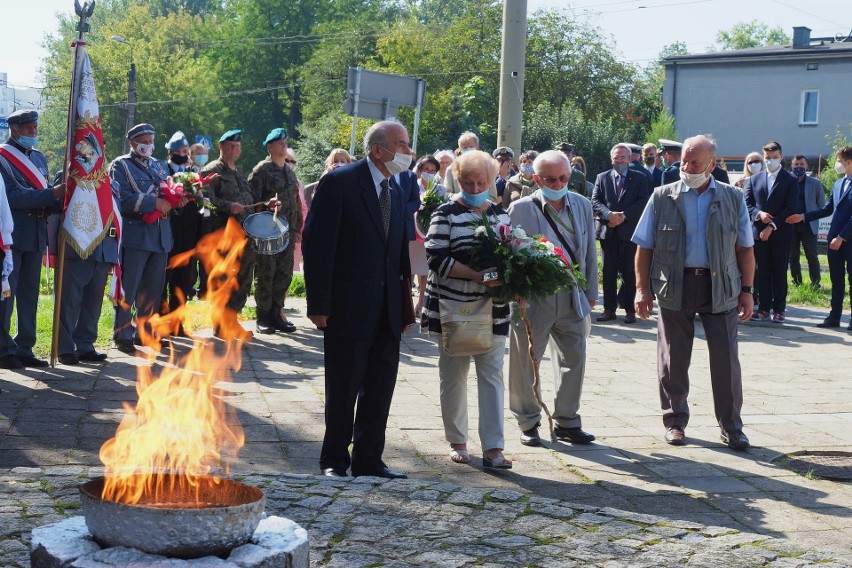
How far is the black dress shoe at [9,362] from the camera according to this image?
32.5 ft

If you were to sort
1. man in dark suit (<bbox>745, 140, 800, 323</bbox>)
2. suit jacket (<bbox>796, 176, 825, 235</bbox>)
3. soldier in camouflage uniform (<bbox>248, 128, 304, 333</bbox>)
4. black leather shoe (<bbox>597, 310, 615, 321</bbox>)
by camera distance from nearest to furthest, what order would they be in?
soldier in camouflage uniform (<bbox>248, 128, 304, 333</bbox>), black leather shoe (<bbox>597, 310, 615, 321</bbox>), man in dark suit (<bbox>745, 140, 800, 323</bbox>), suit jacket (<bbox>796, 176, 825, 235</bbox>)

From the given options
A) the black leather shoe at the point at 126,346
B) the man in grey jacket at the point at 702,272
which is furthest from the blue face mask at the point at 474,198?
the black leather shoe at the point at 126,346

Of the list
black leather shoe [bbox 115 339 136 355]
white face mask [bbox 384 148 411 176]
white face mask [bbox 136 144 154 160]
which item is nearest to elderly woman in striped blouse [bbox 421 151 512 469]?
white face mask [bbox 384 148 411 176]

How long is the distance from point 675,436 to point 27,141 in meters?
6.16

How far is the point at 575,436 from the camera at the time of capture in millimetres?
7992

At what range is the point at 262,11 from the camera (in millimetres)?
81812

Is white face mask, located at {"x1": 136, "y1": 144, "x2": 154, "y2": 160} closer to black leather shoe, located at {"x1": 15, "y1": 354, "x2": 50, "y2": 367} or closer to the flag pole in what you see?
the flag pole

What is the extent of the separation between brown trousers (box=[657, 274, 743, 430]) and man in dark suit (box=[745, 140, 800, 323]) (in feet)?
24.5

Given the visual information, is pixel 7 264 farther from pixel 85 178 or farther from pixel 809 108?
pixel 809 108

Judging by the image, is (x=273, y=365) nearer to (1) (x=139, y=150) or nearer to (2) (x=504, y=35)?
(1) (x=139, y=150)

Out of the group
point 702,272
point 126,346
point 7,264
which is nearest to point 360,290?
point 702,272

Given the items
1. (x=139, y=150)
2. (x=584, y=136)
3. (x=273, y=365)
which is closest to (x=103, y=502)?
(x=273, y=365)

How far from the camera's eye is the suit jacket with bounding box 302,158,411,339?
Answer: 21.5ft

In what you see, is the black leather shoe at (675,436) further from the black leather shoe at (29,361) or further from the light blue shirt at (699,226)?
the black leather shoe at (29,361)
